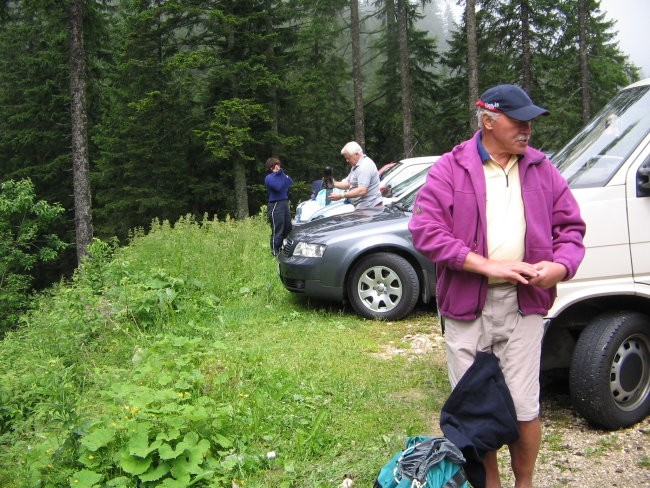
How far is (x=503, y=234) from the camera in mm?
2697

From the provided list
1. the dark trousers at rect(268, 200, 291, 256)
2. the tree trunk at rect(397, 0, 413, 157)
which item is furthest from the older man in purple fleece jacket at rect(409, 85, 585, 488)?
the tree trunk at rect(397, 0, 413, 157)

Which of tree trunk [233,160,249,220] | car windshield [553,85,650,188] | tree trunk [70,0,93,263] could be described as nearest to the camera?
car windshield [553,85,650,188]

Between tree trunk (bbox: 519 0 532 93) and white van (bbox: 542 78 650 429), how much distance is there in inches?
1072

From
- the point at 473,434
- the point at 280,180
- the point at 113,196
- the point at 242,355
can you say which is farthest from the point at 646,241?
the point at 113,196

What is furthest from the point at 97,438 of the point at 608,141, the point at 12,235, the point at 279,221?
the point at 12,235

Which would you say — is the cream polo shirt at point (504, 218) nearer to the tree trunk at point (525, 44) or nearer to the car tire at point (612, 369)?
the car tire at point (612, 369)

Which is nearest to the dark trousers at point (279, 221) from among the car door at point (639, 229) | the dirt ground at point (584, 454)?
the dirt ground at point (584, 454)

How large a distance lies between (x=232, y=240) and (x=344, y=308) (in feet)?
12.4

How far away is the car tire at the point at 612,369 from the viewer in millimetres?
3678

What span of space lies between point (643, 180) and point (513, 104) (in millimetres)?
1574

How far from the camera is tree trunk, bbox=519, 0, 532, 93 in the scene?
28.9 meters

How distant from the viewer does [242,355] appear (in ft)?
17.9

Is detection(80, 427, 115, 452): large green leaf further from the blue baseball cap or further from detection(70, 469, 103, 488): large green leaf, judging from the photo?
the blue baseball cap

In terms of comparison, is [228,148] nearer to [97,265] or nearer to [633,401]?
[97,265]
